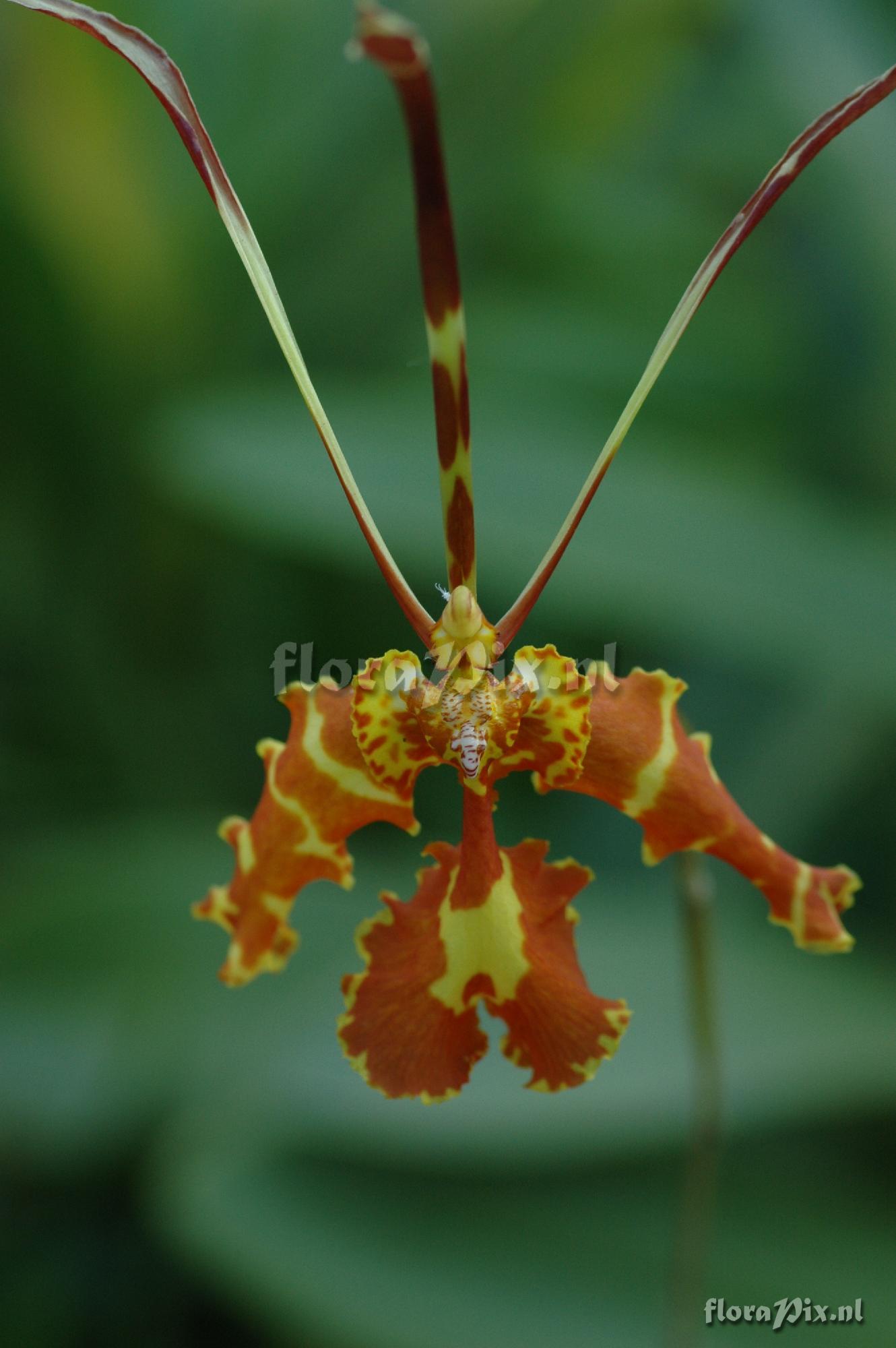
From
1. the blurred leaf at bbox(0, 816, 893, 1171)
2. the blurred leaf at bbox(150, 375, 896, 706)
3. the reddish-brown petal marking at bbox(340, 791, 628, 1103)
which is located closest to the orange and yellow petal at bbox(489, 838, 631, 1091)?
the reddish-brown petal marking at bbox(340, 791, 628, 1103)

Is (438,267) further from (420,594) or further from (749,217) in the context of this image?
(420,594)

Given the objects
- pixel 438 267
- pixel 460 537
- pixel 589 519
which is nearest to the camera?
pixel 438 267

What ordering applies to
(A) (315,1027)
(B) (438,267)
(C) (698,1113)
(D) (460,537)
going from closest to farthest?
1. (B) (438,267)
2. (D) (460,537)
3. (C) (698,1113)
4. (A) (315,1027)

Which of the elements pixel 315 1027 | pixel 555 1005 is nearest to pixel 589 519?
pixel 315 1027

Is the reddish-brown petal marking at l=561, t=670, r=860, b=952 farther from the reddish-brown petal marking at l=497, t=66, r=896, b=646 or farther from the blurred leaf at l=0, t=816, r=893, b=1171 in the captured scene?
the blurred leaf at l=0, t=816, r=893, b=1171

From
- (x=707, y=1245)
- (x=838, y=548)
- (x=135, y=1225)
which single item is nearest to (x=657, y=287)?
(x=838, y=548)

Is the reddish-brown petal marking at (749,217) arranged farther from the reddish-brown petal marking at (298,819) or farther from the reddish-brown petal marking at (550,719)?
the reddish-brown petal marking at (298,819)
